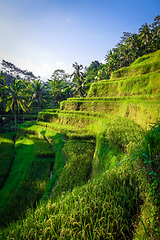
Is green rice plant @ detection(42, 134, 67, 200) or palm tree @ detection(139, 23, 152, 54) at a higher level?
palm tree @ detection(139, 23, 152, 54)

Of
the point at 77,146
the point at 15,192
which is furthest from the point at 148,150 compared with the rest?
the point at 15,192

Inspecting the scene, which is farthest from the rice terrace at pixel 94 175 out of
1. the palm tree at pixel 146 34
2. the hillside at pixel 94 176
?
the palm tree at pixel 146 34

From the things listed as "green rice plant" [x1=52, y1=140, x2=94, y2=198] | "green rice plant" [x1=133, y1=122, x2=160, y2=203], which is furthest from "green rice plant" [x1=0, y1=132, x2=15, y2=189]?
"green rice plant" [x1=133, y1=122, x2=160, y2=203]

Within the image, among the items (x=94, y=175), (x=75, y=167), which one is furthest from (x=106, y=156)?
(x=75, y=167)

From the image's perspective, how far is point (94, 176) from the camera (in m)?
5.74

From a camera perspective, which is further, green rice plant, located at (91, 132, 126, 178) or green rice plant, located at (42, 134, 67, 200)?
green rice plant, located at (42, 134, 67, 200)

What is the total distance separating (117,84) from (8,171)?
1498cm

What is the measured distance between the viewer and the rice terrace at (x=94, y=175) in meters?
2.26

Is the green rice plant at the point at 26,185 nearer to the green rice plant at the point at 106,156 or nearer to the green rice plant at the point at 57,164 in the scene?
the green rice plant at the point at 57,164

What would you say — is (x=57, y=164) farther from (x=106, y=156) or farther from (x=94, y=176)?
(x=106, y=156)

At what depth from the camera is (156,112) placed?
5.39m

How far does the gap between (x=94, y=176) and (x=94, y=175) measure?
2.9 inches

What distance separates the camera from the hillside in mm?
2266

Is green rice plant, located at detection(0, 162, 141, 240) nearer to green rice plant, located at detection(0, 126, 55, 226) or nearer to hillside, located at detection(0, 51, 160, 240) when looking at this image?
hillside, located at detection(0, 51, 160, 240)
